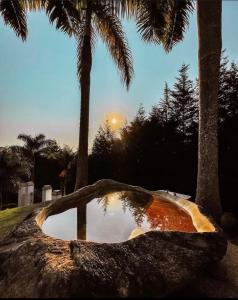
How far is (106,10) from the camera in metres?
10.8

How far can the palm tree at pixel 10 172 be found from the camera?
2178cm

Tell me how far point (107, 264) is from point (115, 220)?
242 cm

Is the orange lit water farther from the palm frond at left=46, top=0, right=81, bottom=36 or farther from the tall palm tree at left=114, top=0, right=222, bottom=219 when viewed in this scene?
the palm frond at left=46, top=0, right=81, bottom=36

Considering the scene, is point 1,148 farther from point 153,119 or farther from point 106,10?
point 106,10

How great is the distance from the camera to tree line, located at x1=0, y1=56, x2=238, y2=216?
476 inches

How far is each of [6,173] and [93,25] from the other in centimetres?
1388

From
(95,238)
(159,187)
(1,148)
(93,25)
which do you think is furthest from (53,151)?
(95,238)

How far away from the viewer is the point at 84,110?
10125 millimetres

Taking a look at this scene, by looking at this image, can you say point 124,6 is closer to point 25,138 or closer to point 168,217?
point 168,217

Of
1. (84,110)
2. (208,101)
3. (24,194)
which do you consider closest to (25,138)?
(24,194)

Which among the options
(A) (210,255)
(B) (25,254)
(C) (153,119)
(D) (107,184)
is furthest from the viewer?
(C) (153,119)

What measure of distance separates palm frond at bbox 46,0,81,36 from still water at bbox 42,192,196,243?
21.6 ft

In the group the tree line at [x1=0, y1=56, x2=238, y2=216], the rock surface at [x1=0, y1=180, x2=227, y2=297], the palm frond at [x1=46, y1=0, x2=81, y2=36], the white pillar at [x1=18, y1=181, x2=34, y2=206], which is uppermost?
the palm frond at [x1=46, y1=0, x2=81, y2=36]

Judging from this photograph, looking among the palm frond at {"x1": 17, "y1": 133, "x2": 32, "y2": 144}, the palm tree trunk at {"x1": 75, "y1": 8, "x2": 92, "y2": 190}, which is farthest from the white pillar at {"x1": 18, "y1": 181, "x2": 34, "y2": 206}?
the palm frond at {"x1": 17, "y1": 133, "x2": 32, "y2": 144}
